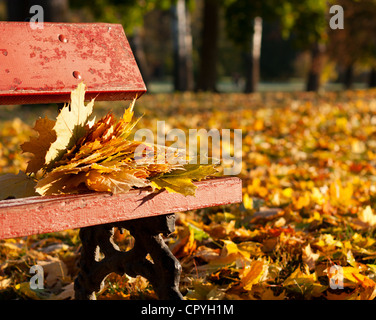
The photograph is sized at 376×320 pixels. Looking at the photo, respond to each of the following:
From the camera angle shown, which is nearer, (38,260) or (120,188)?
(120,188)

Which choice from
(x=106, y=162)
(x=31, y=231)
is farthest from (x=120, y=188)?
(x=31, y=231)

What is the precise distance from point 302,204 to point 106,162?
165 centimetres

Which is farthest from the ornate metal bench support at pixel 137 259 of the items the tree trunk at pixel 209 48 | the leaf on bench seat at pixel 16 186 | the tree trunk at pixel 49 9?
the tree trunk at pixel 209 48

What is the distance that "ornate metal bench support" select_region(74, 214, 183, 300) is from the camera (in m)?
1.90

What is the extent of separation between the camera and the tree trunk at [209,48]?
15461 mm

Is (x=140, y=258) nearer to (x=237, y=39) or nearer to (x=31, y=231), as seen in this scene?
(x=31, y=231)

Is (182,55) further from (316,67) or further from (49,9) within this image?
(49,9)

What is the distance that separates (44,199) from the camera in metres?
1.68

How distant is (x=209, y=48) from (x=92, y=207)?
14.3 metres

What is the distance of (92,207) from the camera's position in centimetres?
168

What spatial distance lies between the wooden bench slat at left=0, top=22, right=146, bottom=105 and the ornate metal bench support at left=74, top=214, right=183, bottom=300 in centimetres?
55

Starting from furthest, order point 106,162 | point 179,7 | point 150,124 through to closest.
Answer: point 179,7 → point 150,124 → point 106,162

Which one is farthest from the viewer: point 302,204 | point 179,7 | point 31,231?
point 179,7

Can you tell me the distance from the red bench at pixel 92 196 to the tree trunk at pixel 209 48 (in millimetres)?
13288
